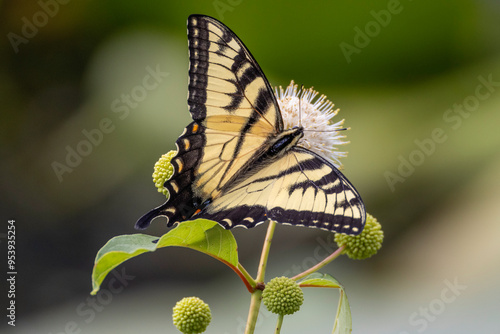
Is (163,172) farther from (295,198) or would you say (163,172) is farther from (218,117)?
(295,198)

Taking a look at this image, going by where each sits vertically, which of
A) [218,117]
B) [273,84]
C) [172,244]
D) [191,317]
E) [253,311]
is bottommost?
[191,317]

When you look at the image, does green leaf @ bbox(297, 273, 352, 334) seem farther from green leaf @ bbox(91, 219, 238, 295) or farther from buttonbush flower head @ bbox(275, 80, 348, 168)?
buttonbush flower head @ bbox(275, 80, 348, 168)

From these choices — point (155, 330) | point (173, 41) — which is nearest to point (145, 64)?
point (173, 41)

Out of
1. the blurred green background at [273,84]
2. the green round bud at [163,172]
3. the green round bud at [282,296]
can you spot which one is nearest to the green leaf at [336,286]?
the green round bud at [282,296]

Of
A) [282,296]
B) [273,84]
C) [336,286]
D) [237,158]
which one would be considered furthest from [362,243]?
[273,84]

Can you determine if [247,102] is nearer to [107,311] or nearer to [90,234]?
[107,311]
